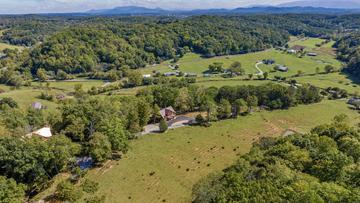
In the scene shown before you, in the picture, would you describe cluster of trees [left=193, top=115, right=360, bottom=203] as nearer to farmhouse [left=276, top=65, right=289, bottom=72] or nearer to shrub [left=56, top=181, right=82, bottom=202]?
shrub [left=56, top=181, right=82, bottom=202]

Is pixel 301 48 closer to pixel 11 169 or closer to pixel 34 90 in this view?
pixel 34 90

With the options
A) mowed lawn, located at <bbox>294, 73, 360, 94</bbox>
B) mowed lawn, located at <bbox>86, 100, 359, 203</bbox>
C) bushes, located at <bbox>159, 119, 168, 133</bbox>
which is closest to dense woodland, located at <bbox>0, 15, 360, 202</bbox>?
bushes, located at <bbox>159, 119, 168, 133</bbox>

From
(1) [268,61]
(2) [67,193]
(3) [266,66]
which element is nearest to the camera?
(2) [67,193]

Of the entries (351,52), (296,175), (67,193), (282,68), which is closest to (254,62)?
(282,68)

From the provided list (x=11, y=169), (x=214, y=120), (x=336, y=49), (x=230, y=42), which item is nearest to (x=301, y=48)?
(x=336, y=49)

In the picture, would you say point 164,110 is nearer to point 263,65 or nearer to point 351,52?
point 263,65

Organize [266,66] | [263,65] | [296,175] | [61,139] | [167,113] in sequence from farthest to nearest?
[263,65] → [266,66] → [167,113] → [61,139] → [296,175]
